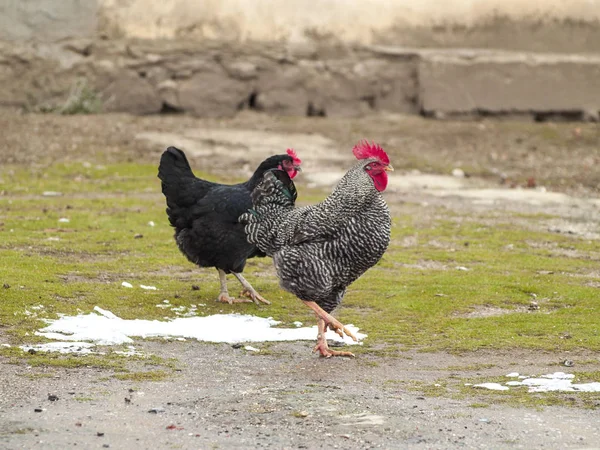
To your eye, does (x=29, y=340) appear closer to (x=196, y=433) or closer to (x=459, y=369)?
(x=196, y=433)

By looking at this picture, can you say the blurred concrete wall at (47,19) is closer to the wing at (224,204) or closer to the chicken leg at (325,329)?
the wing at (224,204)

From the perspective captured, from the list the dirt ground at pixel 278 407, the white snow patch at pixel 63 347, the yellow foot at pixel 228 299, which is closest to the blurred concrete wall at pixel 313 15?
the yellow foot at pixel 228 299

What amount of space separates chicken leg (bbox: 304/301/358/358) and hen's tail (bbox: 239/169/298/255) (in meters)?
0.77

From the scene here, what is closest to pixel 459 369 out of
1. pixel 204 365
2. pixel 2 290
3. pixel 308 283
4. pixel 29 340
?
pixel 308 283

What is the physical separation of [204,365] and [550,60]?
17120 millimetres

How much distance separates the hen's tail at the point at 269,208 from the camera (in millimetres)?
9062

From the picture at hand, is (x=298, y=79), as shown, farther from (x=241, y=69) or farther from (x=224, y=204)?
(x=224, y=204)

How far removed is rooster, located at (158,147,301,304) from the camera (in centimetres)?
1036

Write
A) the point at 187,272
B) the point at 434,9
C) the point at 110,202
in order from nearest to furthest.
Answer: the point at 187,272, the point at 110,202, the point at 434,9

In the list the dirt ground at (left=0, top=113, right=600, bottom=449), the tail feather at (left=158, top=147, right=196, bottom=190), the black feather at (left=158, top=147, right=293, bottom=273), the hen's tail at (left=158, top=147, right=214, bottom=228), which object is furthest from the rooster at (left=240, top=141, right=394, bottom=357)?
the tail feather at (left=158, top=147, right=196, bottom=190)

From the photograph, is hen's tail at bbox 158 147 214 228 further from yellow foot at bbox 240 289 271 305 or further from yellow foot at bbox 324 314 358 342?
yellow foot at bbox 324 314 358 342

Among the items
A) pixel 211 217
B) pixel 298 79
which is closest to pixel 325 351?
pixel 211 217

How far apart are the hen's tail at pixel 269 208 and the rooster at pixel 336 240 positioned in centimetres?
9

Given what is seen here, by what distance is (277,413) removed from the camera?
667cm
